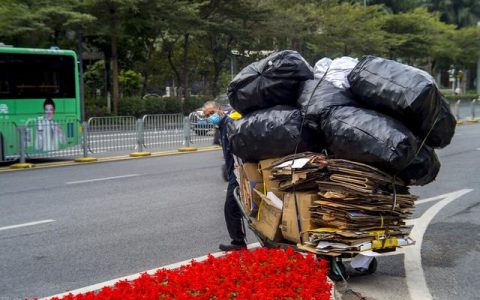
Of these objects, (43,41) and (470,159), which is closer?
(470,159)

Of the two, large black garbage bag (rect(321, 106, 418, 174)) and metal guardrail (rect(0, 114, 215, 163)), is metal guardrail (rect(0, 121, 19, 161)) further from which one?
large black garbage bag (rect(321, 106, 418, 174))

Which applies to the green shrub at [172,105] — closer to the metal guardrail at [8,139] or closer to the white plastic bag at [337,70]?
the metal guardrail at [8,139]

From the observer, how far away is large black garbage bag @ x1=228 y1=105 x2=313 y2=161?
4.98 metres

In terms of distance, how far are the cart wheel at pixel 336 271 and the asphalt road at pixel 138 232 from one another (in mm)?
282

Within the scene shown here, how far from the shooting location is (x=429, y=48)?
48.4m

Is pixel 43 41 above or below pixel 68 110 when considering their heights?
above

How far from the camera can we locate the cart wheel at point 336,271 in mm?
4922

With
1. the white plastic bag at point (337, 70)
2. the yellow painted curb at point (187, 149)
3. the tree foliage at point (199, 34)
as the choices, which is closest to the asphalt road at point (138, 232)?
the white plastic bag at point (337, 70)

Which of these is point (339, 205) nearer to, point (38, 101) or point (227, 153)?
point (227, 153)

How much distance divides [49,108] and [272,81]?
12.0 metres

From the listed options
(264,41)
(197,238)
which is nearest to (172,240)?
(197,238)

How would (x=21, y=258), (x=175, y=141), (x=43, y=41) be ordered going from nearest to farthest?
(x=21, y=258) → (x=175, y=141) → (x=43, y=41)

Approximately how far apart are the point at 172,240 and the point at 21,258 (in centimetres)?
167

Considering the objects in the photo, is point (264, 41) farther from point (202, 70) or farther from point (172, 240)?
point (172, 240)
